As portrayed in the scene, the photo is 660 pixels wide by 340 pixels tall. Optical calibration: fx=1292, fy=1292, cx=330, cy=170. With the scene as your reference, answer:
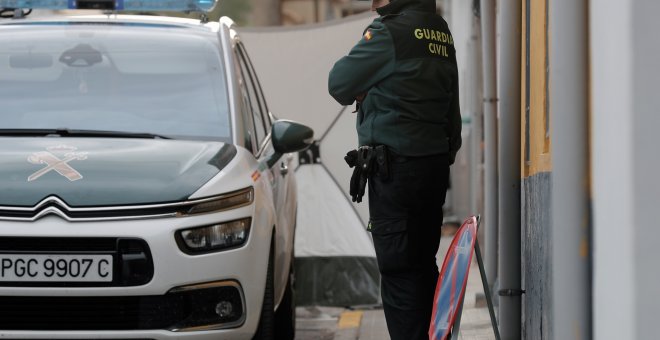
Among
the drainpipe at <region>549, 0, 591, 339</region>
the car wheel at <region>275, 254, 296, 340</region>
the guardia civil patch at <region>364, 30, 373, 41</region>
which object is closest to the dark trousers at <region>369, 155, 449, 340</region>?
the guardia civil patch at <region>364, 30, 373, 41</region>

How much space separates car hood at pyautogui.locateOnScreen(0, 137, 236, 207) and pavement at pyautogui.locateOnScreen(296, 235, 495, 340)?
90.0 inches

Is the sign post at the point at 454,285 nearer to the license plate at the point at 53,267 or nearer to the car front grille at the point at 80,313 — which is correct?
the car front grille at the point at 80,313

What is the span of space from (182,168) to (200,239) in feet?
1.24

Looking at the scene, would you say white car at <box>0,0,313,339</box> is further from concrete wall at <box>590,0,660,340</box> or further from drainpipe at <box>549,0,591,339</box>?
concrete wall at <box>590,0,660,340</box>

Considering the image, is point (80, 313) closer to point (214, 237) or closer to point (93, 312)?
point (93, 312)

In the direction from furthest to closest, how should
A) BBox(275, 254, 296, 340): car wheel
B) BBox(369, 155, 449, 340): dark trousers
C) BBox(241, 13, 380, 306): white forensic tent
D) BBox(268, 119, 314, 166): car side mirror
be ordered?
1. BBox(241, 13, 380, 306): white forensic tent
2. BBox(275, 254, 296, 340): car wheel
3. BBox(268, 119, 314, 166): car side mirror
4. BBox(369, 155, 449, 340): dark trousers

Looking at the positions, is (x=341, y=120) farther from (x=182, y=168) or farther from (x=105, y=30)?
(x=182, y=168)

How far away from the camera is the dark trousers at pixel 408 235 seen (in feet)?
17.3

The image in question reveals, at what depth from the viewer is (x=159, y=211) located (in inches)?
204

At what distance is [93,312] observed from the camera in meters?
5.11

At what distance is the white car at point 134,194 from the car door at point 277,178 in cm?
3

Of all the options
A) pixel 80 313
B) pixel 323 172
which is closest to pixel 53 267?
pixel 80 313

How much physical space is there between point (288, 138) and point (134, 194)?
3.95 ft

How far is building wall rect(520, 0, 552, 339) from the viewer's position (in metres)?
4.61
